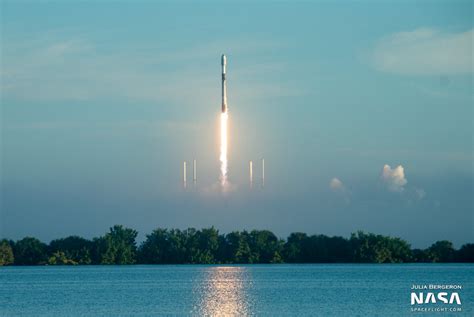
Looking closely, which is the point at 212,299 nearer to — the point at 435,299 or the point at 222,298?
the point at 222,298

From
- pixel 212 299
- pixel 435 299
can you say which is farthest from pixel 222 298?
pixel 435 299

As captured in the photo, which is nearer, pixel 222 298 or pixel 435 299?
pixel 435 299

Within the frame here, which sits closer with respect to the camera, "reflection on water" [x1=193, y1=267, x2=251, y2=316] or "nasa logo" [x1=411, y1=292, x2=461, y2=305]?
"reflection on water" [x1=193, y1=267, x2=251, y2=316]

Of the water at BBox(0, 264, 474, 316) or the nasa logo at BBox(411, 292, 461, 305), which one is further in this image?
the nasa logo at BBox(411, 292, 461, 305)

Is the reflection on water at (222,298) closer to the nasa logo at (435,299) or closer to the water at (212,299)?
the water at (212,299)

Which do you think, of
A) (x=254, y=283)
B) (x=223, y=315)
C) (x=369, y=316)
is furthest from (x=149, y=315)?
(x=254, y=283)

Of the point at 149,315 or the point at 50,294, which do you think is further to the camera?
the point at 50,294

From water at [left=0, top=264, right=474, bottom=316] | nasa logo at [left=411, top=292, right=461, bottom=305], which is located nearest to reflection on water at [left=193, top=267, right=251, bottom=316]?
water at [left=0, top=264, right=474, bottom=316]

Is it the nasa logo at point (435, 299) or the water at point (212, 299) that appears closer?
the water at point (212, 299)

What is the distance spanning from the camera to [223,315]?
376 feet

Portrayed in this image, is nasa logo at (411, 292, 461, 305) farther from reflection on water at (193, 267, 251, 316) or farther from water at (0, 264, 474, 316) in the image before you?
reflection on water at (193, 267, 251, 316)

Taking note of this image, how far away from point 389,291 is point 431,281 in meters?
40.8

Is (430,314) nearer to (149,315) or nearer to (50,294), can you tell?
(149,315)

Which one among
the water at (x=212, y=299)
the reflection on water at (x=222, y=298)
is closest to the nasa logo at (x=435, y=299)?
the water at (x=212, y=299)
